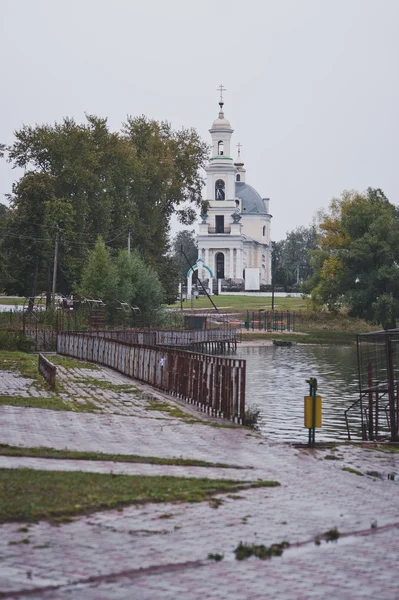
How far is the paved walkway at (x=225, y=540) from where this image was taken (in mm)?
7891

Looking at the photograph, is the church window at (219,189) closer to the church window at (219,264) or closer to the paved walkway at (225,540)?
the church window at (219,264)

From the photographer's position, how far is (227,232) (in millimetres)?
148375

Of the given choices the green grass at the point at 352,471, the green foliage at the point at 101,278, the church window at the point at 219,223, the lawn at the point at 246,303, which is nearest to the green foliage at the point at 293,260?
the church window at the point at 219,223

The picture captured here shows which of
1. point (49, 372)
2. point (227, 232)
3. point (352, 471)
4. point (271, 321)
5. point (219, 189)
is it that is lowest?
point (352, 471)

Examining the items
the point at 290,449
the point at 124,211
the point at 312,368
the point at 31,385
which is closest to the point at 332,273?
the point at 124,211

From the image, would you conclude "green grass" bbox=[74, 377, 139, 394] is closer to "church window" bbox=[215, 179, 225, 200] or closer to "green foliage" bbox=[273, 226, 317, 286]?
"church window" bbox=[215, 179, 225, 200]

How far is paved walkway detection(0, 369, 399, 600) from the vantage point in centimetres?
789

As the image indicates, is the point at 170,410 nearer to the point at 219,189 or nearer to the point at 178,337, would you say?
the point at 178,337

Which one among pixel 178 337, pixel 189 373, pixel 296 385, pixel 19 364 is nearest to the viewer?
pixel 189 373

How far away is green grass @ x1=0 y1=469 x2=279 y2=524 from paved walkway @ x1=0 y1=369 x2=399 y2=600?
0.81 feet

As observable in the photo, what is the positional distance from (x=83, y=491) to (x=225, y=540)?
7.44 ft

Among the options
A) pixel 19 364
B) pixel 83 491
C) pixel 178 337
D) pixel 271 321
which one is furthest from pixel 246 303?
pixel 83 491

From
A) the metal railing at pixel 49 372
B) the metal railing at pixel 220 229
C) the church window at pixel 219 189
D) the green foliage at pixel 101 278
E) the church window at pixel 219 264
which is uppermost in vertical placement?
the church window at pixel 219 189

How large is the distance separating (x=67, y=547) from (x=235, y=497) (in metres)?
3.05
